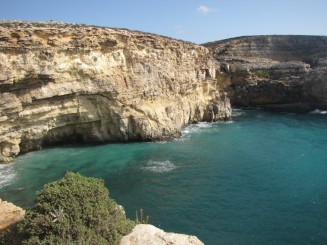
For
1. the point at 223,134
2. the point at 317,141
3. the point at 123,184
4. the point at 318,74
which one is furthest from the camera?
the point at 318,74

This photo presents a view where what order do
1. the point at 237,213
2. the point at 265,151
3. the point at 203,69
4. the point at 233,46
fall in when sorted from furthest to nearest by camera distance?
the point at 233,46, the point at 203,69, the point at 265,151, the point at 237,213

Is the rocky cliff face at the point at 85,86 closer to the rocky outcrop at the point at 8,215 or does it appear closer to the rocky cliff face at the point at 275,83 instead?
the rocky outcrop at the point at 8,215

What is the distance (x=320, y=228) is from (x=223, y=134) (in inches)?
879

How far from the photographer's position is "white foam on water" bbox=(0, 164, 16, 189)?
24091 mm

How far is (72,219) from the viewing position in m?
11.2

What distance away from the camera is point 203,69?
1855 inches

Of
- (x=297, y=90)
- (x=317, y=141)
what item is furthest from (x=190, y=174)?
(x=297, y=90)

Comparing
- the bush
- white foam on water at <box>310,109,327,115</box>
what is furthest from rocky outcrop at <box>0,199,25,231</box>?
white foam on water at <box>310,109,327,115</box>

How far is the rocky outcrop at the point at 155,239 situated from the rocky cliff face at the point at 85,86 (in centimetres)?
1910

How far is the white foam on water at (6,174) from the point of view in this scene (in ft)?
79.0

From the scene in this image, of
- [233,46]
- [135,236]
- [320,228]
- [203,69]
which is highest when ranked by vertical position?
[233,46]

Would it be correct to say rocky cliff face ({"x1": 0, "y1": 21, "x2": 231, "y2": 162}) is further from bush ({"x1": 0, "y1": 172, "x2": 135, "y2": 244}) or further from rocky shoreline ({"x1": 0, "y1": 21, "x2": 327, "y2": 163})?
bush ({"x1": 0, "y1": 172, "x2": 135, "y2": 244})

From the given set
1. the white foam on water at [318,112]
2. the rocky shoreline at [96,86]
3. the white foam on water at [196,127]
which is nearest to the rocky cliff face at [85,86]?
the rocky shoreline at [96,86]

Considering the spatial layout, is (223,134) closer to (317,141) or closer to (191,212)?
(317,141)
